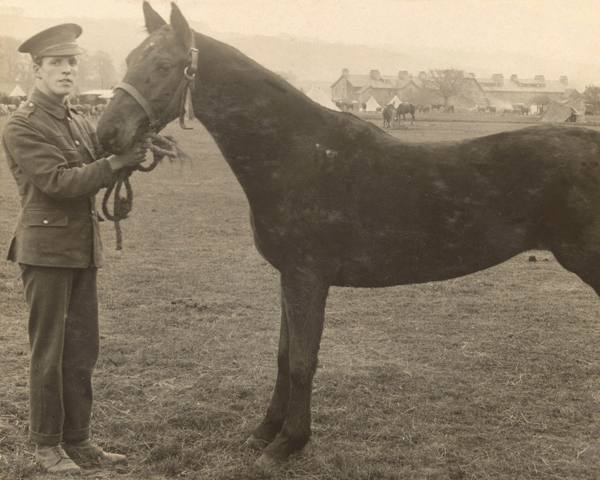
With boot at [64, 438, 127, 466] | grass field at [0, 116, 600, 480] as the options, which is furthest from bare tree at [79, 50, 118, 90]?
boot at [64, 438, 127, 466]

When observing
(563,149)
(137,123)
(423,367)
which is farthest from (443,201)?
(423,367)

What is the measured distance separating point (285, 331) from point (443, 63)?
1300 centimetres

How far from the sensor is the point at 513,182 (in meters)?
3.38

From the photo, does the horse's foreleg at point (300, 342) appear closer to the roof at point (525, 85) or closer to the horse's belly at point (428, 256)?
the horse's belly at point (428, 256)

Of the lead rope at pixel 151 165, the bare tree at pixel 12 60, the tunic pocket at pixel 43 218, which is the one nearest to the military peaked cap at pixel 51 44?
the bare tree at pixel 12 60

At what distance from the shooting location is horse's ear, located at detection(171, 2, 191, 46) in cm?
305

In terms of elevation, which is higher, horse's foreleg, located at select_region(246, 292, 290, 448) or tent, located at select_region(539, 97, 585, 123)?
tent, located at select_region(539, 97, 585, 123)

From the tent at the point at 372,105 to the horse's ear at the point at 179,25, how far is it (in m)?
18.8

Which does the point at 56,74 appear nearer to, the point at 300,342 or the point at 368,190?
the point at 368,190

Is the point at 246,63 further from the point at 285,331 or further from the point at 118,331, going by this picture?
the point at 118,331

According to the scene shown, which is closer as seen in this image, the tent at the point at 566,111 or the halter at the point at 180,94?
the halter at the point at 180,94

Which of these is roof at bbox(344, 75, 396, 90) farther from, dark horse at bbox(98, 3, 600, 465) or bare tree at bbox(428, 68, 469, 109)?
dark horse at bbox(98, 3, 600, 465)

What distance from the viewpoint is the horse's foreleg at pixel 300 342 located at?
3488 mm

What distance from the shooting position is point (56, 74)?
325 cm
